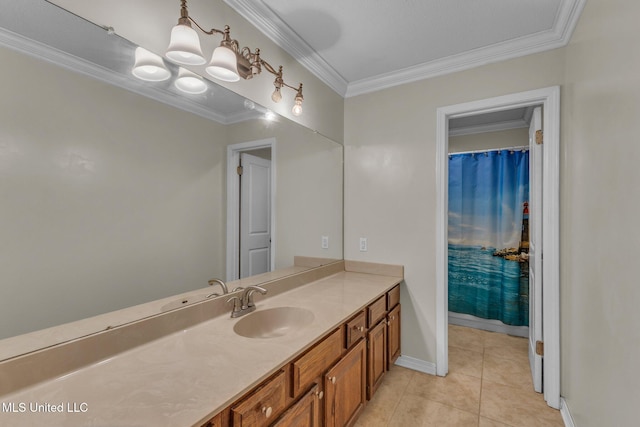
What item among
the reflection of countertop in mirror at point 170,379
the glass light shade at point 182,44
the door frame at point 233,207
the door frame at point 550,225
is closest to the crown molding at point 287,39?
the glass light shade at point 182,44

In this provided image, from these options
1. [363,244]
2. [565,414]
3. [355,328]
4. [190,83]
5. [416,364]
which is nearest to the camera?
[190,83]

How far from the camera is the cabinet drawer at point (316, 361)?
3.72ft

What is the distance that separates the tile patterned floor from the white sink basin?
30.8 inches

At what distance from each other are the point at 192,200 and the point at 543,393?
2593 millimetres

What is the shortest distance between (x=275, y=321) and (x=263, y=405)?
654 mm

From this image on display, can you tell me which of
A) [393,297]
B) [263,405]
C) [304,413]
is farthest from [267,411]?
[393,297]

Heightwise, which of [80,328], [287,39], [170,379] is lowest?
[170,379]

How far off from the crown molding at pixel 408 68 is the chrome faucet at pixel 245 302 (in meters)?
1.50

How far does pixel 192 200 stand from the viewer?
1.45 meters

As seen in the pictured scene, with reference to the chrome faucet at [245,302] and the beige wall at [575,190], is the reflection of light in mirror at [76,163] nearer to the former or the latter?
the chrome faucet at [245,302]

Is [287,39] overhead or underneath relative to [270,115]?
overhead

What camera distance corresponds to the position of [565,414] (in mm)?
1796

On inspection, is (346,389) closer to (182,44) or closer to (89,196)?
(89,196)

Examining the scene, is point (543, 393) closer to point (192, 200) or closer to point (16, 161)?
point (192, 200)
